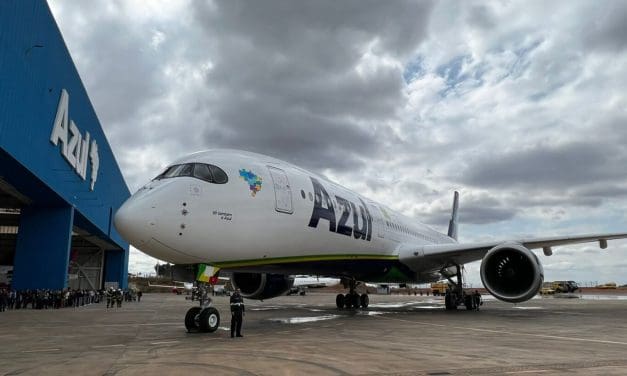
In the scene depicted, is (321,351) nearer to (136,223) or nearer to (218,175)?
(136,223)

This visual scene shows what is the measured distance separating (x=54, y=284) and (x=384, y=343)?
2378cm

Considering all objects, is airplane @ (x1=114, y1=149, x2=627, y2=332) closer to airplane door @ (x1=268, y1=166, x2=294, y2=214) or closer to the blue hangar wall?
airplane door @ (x1=268, y1=166, x2=294, y2=214)

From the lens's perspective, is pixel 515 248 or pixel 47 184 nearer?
pixel 515 248

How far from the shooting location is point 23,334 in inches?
456

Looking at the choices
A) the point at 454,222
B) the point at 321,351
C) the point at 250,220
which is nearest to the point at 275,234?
the point at 250,220

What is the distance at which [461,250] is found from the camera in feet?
58.7

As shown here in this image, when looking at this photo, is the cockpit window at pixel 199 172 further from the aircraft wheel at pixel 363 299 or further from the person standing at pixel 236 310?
the aircraft wheel at pixel 363 299

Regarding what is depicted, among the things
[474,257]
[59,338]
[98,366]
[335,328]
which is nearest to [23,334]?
[59,338]

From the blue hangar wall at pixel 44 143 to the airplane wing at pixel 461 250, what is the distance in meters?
16.3

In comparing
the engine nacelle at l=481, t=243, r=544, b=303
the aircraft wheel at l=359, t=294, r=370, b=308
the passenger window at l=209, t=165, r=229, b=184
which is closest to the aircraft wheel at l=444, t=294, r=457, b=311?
the aircraft wheel at l=359, t=294, r=370, b=308

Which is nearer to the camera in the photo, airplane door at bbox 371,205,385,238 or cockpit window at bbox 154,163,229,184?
cockpit window at bbox 154,163,229,184

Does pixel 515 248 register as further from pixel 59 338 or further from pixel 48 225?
pixel 48 225

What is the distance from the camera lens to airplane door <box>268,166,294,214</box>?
39.2 ft

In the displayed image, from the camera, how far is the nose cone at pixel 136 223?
9.26 metres
